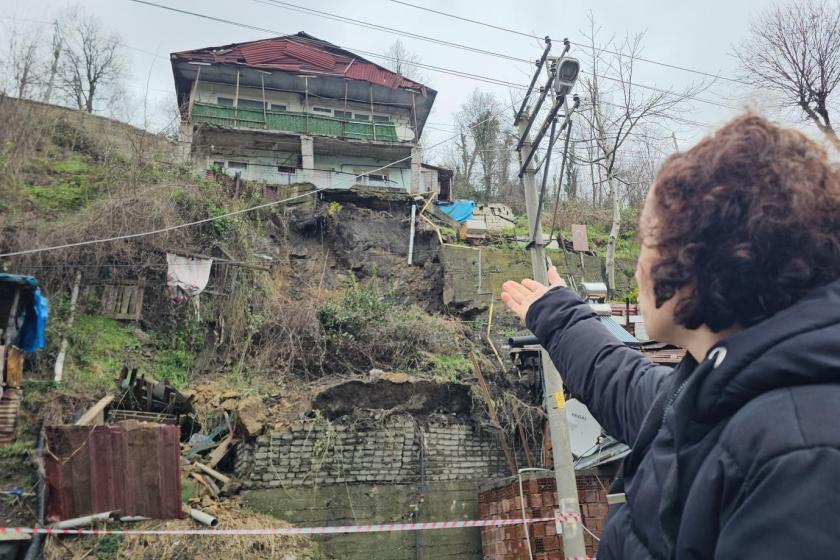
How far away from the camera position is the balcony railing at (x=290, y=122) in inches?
880

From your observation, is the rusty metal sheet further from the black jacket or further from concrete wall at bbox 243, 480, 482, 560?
the black jacket

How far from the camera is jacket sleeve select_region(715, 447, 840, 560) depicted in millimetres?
785

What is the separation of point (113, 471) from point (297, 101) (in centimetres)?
1998

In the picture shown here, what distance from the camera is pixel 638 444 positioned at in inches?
50.0

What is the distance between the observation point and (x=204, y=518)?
29.4 ft

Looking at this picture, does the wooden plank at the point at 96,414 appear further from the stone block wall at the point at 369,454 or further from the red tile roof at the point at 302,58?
the red tile roof at the point at 302,58

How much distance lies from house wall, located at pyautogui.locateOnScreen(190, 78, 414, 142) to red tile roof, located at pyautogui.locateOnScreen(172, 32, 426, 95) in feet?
3.73

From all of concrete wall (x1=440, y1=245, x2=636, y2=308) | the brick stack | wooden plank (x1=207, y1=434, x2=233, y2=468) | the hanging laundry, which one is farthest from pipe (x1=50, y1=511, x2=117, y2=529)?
concrete wall (x1=440, y1=245, x2=636, y2=308)

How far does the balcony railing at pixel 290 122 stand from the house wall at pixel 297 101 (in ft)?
4.61

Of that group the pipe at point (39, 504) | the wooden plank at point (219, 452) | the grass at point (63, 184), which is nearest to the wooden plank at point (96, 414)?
the pipe at point (39, 504)

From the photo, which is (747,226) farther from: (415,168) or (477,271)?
(415,168)

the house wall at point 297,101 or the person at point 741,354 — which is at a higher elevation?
the house wall at point 297,101

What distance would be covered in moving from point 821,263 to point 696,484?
494 millimetres

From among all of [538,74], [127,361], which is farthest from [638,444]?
[127,361]
